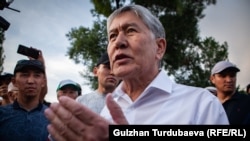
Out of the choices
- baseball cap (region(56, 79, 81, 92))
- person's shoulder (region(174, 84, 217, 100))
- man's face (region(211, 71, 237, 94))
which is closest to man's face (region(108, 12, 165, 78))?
person's shoulder (region(174, 84, 217, 100))

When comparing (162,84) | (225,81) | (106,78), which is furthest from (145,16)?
(225,81)

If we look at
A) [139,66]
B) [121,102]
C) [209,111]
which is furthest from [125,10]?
[209,111]

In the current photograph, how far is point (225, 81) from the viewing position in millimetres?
2893

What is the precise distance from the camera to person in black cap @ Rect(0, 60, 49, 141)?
6.43ft

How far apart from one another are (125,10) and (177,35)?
1055cm

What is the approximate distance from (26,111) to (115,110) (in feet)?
4.76

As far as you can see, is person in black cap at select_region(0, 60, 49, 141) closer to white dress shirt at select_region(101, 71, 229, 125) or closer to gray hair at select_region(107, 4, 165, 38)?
white dress shirt at select_region(101, 71, 229, 125)

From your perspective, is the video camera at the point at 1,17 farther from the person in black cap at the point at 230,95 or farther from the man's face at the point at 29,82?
the person in black cap at the point at 230,95

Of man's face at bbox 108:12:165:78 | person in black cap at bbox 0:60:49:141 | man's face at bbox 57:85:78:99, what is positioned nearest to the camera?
man's face at bbox 108:12:165:78

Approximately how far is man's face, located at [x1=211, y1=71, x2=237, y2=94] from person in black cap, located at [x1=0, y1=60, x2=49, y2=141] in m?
1.63

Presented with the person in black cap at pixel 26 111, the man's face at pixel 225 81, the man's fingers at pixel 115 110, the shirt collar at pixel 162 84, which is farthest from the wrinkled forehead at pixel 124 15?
the man's face at pixel 225 81

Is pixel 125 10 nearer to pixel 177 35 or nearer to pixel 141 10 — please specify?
pixel 141 10

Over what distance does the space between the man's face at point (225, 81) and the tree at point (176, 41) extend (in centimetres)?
848

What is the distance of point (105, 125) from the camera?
2.67ft
